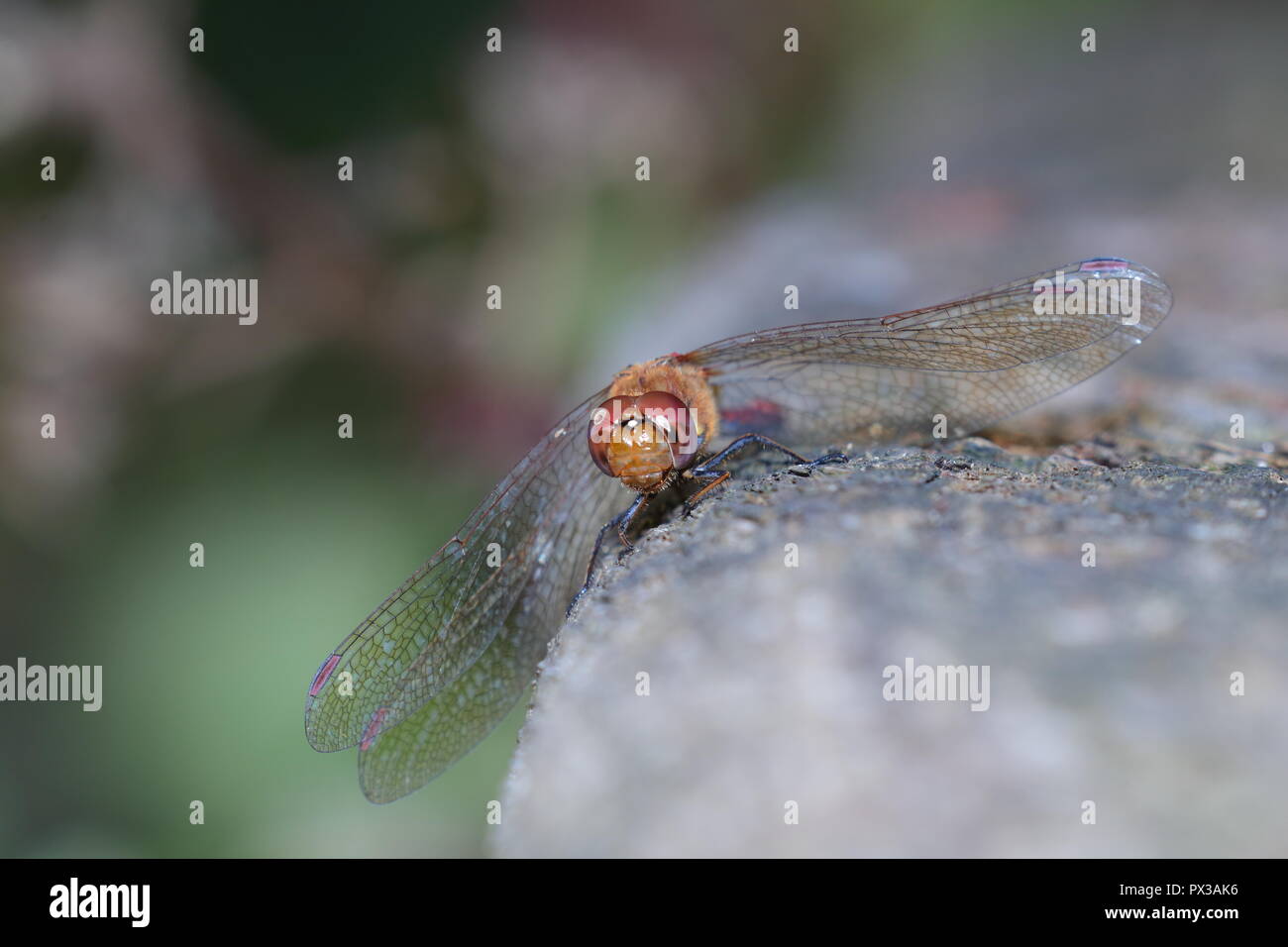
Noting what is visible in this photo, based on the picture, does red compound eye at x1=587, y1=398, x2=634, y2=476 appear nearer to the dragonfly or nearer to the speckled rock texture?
the dragonfly

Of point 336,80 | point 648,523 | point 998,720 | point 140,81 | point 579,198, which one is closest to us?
point 998,720

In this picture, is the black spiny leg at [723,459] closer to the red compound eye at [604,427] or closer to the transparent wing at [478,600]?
the red compound eye at [604,427]

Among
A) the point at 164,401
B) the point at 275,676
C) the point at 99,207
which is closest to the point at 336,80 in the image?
the point at 99,207

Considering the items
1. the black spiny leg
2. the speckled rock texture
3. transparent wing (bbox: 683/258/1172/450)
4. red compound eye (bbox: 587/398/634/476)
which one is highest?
A: transparent wing (bbox: 683/258/1172/450)

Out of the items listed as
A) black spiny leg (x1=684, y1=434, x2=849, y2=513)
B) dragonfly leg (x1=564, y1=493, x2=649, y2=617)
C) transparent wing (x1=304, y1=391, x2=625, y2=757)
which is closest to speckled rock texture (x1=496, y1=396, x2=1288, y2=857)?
black spiny leg (x1=684, y1=434, x2=849, y2=513)

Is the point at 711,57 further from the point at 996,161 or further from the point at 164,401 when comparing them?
the point at 164,401

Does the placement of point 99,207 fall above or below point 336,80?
below

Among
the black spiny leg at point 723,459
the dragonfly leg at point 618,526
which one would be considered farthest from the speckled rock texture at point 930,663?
the dragonfly leg at point 618,526
